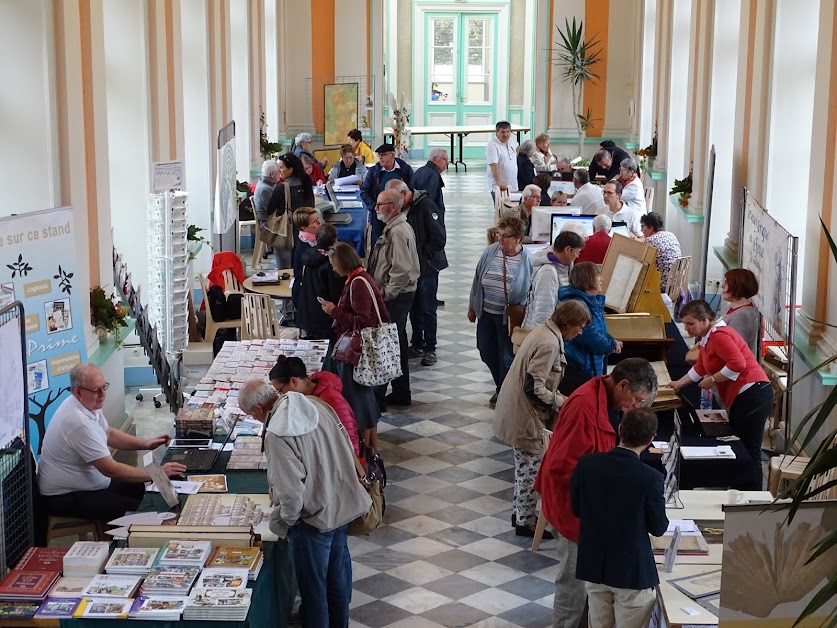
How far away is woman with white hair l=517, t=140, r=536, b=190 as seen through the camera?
51.1 feet

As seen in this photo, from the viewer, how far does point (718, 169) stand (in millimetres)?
12227

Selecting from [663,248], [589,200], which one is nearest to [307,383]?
[663,248]

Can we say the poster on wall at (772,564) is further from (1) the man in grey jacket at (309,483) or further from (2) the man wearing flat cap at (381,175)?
(2) the man wearing flat cap at (381,175)

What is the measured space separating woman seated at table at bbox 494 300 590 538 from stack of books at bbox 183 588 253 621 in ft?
7.60

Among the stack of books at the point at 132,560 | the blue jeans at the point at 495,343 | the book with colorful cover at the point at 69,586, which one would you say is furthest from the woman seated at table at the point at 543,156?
the book with colorful cover at the point at 69,586

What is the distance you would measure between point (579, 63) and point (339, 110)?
450 centimetres

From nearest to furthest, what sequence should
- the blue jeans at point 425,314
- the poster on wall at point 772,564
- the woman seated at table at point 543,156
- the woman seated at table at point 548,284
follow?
the poster on wall at point 772,564 → the woman seated at table at point 548,284 → the blue jeans at point 425,314 → the woman seated at table at point 543,156

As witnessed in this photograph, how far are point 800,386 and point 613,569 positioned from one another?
3.44 m

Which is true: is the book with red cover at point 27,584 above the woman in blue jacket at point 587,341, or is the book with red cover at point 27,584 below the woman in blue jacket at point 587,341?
below

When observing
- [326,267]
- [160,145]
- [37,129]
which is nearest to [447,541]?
[326,267]

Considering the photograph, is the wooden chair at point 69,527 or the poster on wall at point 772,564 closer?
the poster on wall at point 772,564

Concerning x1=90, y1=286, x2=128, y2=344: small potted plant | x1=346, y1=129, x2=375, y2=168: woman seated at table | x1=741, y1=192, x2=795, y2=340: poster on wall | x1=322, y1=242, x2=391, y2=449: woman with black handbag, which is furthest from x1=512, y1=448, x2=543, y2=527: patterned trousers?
x1=346, y1=129, x2=375, y2=168: woman seated at table

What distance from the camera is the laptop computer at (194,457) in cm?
615

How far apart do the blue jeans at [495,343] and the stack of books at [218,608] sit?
162 inches
